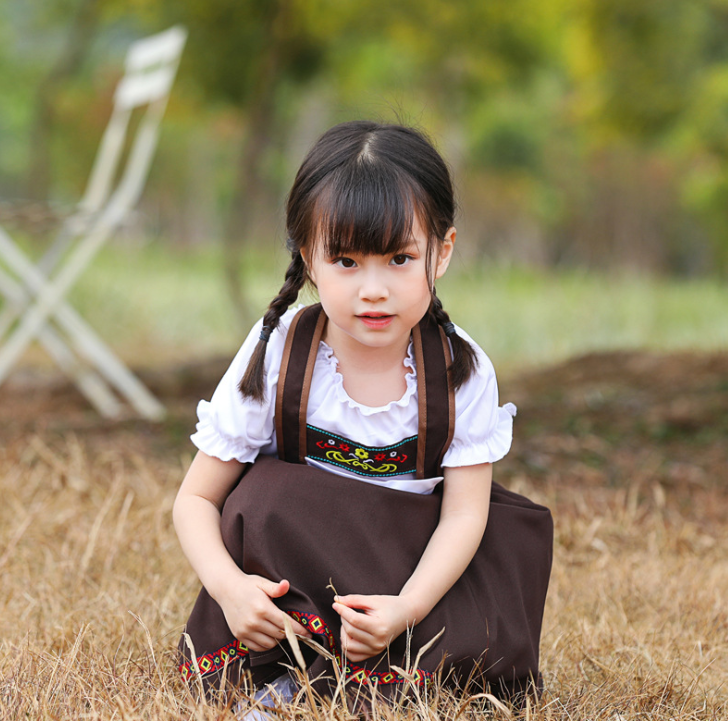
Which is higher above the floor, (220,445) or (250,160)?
(250,160)

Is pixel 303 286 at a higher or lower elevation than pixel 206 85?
lower

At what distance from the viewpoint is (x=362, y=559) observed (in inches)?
50.2

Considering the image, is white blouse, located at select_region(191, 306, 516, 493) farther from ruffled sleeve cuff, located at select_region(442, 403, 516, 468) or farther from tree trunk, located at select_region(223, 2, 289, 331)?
tree trunk, located at select_region(223, 2, 289, 331)

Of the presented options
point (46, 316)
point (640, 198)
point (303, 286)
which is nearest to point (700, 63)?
point (46, 316)

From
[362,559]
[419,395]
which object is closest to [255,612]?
[362,559]

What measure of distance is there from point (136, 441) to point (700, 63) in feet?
13.7

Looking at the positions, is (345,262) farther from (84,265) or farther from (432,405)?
(84,265)

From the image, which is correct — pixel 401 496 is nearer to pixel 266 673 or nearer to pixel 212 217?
pixel 266 673

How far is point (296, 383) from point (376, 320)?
6.2 inches

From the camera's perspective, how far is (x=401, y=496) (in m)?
1.32

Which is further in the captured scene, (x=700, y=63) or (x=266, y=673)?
(x=700, y=63)

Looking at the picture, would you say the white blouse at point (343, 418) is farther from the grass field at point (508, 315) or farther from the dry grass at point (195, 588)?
the grass field at point (508, 315)

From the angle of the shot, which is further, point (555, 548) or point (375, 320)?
point (555, 548)

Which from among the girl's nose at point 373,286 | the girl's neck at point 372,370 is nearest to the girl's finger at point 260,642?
the girl's neck at point 372,370
